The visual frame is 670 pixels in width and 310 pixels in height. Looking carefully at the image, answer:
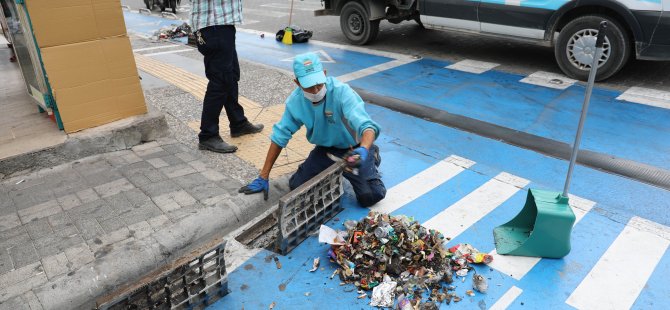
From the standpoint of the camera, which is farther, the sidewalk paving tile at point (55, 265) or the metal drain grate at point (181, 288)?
the sidewalk paving tile at point (55, 265)

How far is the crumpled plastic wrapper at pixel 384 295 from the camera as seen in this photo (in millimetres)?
2834

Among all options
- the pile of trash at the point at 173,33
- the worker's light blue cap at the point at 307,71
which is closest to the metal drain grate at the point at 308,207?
the worker's light blue cap at the point at 307,71

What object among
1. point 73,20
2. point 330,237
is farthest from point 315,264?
point 73,20

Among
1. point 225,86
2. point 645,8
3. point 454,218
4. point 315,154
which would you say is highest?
point 645,8

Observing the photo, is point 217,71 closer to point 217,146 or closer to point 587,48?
point 217,146

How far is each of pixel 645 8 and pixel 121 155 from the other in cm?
645

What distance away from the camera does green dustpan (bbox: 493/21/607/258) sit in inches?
121

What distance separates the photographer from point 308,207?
3.44m

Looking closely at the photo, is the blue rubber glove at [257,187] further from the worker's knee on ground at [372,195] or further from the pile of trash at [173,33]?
the pile of trash at [173,33]

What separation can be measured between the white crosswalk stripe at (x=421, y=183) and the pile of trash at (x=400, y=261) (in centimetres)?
55

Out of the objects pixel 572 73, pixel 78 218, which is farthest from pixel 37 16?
pixel 572 73

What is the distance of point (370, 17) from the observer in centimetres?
895

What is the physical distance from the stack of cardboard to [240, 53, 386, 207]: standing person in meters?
1.73

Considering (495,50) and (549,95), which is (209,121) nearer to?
(549,95)
